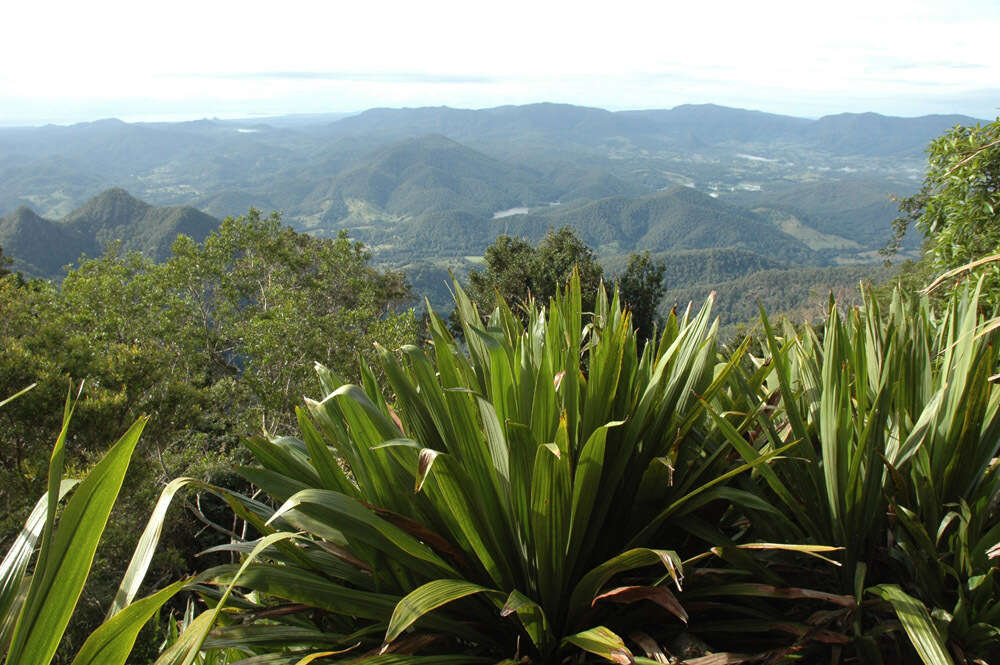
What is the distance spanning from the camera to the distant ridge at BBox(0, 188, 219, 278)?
9244 cm

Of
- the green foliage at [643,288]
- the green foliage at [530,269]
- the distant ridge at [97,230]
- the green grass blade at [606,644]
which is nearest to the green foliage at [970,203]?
the green grass blade at [606,644]

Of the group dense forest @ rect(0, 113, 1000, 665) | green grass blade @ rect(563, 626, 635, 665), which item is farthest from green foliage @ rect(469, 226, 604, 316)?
green grass blade @ rect(563, 626, 635, 665)

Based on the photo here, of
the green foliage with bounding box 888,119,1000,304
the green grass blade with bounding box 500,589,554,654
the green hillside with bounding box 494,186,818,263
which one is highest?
the green foliage with bounding box 888,119,1000,304

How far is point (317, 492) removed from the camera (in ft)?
4.01

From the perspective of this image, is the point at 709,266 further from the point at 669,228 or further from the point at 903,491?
the point at 903,491

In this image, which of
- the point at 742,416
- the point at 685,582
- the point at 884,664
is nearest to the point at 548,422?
the point at 685,582

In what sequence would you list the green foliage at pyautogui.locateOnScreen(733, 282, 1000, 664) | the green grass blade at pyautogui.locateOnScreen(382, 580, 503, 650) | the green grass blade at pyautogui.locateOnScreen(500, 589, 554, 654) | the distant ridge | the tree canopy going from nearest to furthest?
the green grass blade at pyautogui.locateOnScreen(382, 580, 503, 650)
the green grass blade at pyautogui.locateOnScreen(500, 589, 554, 654)
the green foliage at pyautogui.locateOnScreen(733, 282, 1000, 664)
the tree canopy
the distant ridge

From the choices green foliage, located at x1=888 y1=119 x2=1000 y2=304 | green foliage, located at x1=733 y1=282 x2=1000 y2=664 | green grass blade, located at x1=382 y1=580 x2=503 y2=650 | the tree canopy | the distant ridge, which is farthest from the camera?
the distant ridge

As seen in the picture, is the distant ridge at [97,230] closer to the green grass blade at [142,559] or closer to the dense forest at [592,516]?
the dense forest at [592,516]

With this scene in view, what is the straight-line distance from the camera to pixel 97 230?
114 m

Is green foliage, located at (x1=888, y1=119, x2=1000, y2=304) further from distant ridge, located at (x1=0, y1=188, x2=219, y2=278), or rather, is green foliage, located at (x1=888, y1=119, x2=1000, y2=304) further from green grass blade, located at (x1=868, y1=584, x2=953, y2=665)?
distant ridge, located at (x1=0, y1=188, x2=219, y2=278)

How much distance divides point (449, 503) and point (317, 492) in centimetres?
30

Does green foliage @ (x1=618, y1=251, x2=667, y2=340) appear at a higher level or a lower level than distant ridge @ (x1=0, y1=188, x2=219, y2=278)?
higher

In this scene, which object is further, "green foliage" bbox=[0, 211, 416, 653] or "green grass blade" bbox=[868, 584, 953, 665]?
"green foliage" bbox=[0, 211, 416, 653]
